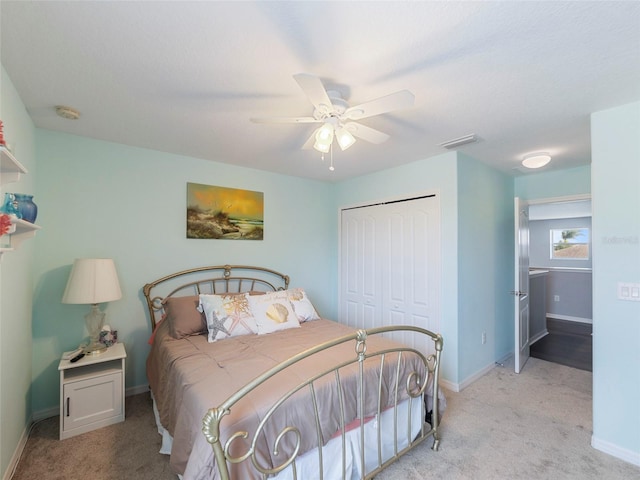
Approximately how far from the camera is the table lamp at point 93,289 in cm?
232

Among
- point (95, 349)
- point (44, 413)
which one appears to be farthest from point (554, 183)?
point (44, 413)

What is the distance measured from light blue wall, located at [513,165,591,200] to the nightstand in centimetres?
493

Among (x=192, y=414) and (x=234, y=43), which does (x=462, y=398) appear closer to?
(x=192, y=414)

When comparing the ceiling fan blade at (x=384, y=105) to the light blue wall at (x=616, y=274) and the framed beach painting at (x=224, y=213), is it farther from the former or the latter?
the framed beach painting at (x=224, y=213)

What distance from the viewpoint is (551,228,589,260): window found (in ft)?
19.8

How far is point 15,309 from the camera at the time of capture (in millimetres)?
1938

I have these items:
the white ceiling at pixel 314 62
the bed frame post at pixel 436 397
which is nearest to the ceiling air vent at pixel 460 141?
the white ceiling at pixel 314 62

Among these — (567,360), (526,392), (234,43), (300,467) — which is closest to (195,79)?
(234,43)

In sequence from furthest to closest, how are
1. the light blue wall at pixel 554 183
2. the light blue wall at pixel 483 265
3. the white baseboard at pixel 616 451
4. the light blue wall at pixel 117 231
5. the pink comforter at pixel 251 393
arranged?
the light blue wall at pixel 554 183 → the light blue wall at pixel 483 265 → the light blue wall at pixel 117 231 → the white baseboard at pixel 616 451 → the pink comforter at pixel 251 393

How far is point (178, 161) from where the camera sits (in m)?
3.13

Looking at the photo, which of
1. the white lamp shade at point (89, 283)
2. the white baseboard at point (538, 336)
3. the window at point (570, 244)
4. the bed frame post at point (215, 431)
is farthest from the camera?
the window at point (570, 244)

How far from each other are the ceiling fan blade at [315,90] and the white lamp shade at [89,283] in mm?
2204

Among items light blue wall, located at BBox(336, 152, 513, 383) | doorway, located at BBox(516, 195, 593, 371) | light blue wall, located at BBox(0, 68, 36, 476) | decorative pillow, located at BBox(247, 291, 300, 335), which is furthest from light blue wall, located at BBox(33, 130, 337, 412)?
doorway, located at BBox(516, 195, 593, 371)

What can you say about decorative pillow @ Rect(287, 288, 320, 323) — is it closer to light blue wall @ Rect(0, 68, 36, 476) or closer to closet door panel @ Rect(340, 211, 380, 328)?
closet door panel @ Rect(340, 211, 380, 328)
